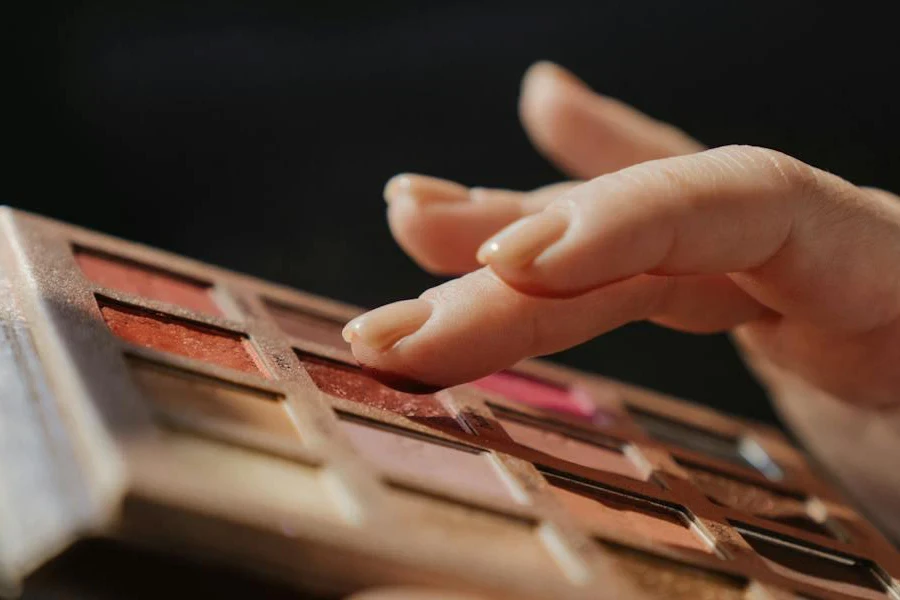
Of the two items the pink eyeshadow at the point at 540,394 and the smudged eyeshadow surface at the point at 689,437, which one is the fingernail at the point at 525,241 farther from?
the smudged eyeshadow surface at the point at 689,437

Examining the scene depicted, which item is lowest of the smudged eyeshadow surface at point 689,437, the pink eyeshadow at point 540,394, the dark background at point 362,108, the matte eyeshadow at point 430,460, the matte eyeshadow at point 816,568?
the matte eyeshadow at point 816,568

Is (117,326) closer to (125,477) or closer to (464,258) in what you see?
(125,477)

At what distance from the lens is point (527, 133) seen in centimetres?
109

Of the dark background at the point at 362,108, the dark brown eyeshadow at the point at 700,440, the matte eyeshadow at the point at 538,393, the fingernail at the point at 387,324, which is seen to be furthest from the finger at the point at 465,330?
the dark background at the point at 362,108

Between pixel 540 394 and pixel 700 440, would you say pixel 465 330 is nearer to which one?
pixel 540 394

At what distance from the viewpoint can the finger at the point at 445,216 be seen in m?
0.68

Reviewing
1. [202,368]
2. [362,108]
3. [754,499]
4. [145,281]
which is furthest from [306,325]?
[362,108]

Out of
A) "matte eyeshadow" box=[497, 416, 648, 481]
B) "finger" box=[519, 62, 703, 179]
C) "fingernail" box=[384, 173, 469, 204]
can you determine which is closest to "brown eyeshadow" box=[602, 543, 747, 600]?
"matte eyeshadow" box=[497, 416, 648, 481]

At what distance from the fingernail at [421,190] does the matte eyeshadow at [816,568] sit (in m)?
0.29

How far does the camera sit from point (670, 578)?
1.42ft

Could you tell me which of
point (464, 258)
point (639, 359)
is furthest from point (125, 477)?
point (639, 359)

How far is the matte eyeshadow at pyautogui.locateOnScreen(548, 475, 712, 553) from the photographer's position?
461 mm

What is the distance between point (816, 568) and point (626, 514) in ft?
0.43

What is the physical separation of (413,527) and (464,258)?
0.36 metres
